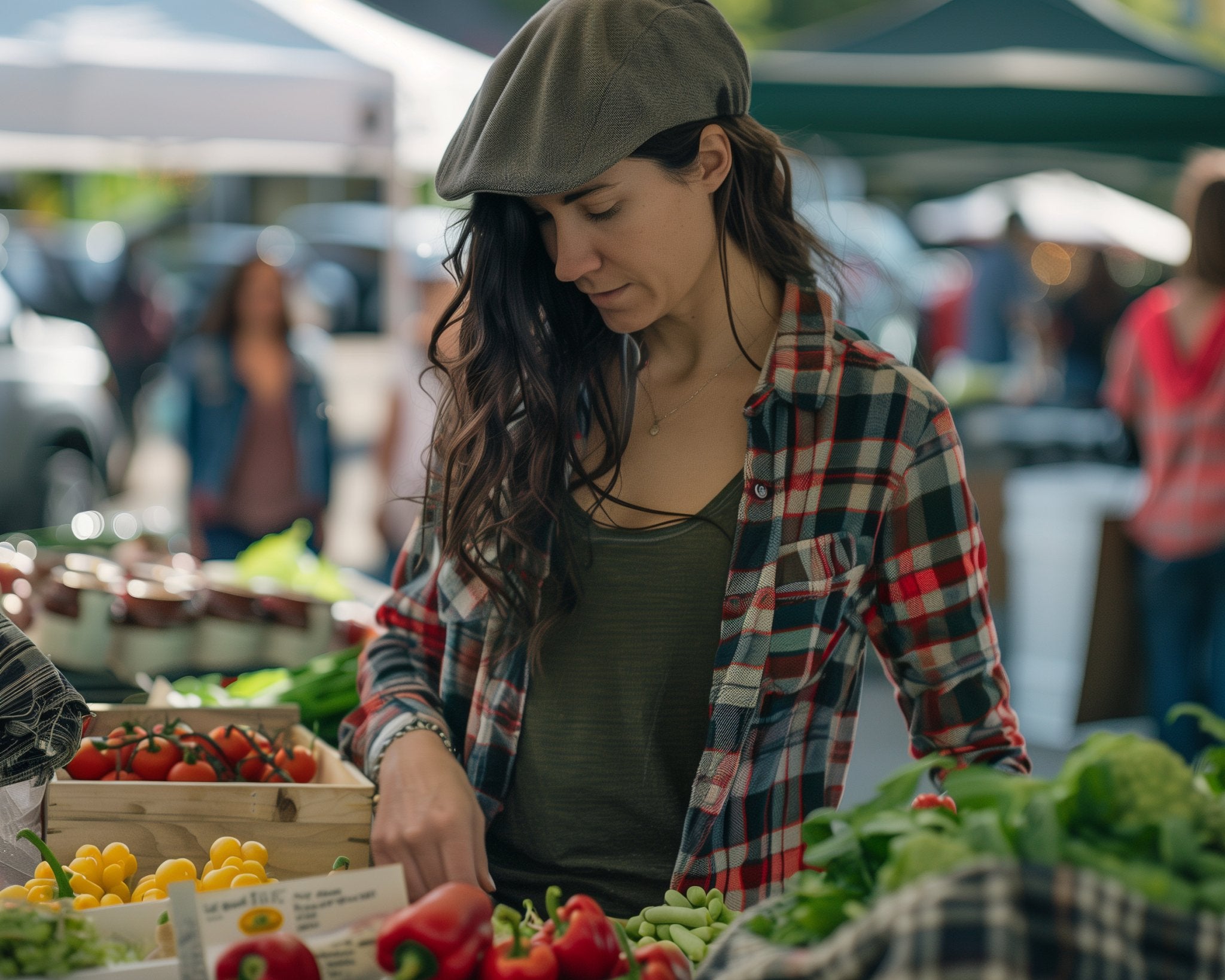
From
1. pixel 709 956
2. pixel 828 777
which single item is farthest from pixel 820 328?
pixel 709 956

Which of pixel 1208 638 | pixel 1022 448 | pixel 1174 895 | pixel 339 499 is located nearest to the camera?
pixel 1174 895

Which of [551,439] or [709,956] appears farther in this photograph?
[551,439]

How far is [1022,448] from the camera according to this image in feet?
26.7

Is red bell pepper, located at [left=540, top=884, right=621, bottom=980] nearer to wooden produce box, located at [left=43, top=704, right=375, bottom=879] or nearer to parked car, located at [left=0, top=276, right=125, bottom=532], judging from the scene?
wooden produce box, located at [left=43, top=704, right=375, bottom=879]

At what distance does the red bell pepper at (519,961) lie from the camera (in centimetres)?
123

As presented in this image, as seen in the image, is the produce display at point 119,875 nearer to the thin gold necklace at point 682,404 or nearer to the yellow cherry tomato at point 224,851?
the yellow cherry tomato at point 224,851

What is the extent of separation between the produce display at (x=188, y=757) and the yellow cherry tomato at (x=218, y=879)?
→ 14.2 inches

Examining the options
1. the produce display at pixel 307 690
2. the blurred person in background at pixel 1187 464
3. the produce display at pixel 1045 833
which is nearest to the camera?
the produce display at pixel 1045 833

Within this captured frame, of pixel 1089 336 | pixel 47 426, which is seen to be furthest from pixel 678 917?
pixel 1089 336

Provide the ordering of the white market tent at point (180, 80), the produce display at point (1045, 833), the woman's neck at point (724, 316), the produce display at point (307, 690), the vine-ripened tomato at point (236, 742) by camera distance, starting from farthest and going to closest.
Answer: the white market tent at point (180, 80) < the produce display at point (307, 690) < the vine-ripened tomato at point (236, 742) < the woman's neck at point (724, 316) < the produce display at point (1045, 833)

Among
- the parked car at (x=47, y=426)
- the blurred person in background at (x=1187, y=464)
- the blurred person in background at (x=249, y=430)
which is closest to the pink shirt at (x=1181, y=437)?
the blurred person in background at (x=1187, y=464)

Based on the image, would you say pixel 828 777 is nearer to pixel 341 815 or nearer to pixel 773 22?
pixel 341 815

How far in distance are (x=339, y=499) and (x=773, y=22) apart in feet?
80.5

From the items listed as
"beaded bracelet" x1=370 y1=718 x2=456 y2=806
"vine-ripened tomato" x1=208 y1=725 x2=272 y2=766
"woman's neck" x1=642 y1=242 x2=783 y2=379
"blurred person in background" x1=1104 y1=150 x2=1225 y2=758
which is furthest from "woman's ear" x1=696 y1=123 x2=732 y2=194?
"blurred person in background" x1=1104 y1=150 x2=1225 y2=758
